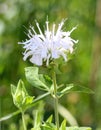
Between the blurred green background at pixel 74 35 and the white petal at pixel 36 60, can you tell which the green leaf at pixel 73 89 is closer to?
the white petal at pixel 36 60

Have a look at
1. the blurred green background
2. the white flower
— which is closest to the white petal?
the white flower

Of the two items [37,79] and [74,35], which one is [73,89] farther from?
[74,35]

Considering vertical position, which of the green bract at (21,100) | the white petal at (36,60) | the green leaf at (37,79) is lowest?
the green bract at (21,100)

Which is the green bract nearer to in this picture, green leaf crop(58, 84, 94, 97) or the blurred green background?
green leaf crop(58, 84, 94, 97)

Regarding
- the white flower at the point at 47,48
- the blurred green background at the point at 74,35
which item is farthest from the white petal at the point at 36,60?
the blurred green background at the point at 74,35

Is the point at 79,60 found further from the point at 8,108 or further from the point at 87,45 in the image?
the point at 8,108

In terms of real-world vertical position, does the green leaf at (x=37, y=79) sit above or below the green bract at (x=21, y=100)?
above

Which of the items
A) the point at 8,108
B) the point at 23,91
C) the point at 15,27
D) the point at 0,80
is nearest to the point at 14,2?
the point at 15,27
